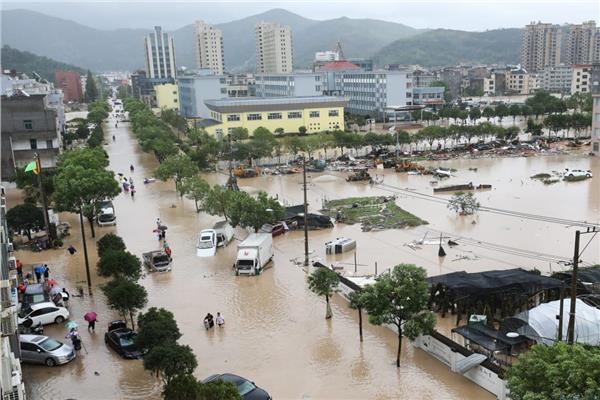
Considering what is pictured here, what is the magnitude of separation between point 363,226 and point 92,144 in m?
33.0

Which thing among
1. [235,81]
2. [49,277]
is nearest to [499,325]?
[49,277]

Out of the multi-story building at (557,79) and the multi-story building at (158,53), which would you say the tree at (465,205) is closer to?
the multi-story building at (557,79)

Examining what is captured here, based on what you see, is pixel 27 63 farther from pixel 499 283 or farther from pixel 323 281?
pixel 499 283

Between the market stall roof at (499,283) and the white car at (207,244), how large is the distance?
31.9ft

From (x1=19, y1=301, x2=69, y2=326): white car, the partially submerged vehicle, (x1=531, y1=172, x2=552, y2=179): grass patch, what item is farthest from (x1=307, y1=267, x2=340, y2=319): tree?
(x1=531, y1=172, x2=552, y2=179): grass patch

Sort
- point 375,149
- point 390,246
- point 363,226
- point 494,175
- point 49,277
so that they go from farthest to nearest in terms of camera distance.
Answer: point 375,149 → point 494,175 → point 363,226 → point 390,246 → point 49,277

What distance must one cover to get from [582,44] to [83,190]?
516 feet

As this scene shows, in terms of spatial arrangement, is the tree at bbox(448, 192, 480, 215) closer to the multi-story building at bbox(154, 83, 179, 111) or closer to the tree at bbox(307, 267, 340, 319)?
the tree at bbox(307, 267, 340, 319)

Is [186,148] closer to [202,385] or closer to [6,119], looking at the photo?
[6,119]

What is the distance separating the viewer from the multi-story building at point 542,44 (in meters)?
154

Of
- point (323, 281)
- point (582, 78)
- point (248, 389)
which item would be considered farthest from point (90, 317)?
point (582, 78)

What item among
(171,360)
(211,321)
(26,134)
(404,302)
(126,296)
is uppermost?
(26,134)

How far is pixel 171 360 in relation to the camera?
1109 centimetres

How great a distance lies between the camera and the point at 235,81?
11262 centimetres
